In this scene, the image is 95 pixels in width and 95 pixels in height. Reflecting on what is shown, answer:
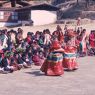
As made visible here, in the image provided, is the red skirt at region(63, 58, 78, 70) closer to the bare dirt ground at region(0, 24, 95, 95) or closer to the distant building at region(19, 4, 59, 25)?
the bare dirt ground at region(0, 24, 95, 95)

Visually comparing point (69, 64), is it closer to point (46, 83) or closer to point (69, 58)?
point (69, 58)

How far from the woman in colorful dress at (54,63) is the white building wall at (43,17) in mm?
34291

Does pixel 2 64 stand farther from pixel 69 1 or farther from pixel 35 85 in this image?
pixel 69 1

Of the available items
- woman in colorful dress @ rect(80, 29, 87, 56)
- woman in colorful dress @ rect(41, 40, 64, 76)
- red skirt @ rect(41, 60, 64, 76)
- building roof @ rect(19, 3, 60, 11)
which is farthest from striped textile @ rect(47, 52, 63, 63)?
building roof @ rect(19, 3, 60, 11)

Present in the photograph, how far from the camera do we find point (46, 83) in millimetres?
14000

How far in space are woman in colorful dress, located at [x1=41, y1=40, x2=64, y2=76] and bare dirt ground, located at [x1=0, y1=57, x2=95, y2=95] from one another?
210 millimetres

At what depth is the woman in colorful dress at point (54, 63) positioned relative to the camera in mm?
15227

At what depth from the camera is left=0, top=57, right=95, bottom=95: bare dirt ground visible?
12.7 m

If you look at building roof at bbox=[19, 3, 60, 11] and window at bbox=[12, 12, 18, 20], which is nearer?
building roof at bbox=[19, 3, 60, 11]

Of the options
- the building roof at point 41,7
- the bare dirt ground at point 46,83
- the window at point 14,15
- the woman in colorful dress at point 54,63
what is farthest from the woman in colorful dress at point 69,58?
the window at point 14,15

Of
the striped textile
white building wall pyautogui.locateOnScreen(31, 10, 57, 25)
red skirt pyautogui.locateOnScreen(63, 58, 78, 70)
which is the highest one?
the striped textile

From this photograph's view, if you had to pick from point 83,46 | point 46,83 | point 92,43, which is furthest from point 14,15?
point 46,83

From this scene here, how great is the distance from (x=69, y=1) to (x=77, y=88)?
6124cm

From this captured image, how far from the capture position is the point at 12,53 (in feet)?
54.3
